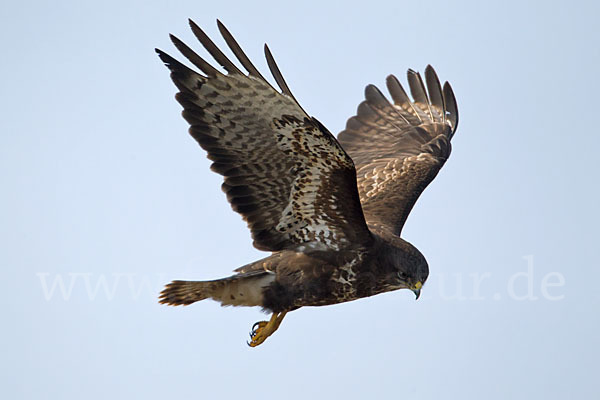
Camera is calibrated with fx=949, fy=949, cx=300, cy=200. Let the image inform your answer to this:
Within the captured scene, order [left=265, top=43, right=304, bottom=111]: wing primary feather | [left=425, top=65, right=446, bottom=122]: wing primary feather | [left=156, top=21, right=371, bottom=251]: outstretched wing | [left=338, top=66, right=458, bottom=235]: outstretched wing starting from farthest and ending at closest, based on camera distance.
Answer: [left=425, top=65, right=446, bottom=122]: wing primary feather, [left=338, top=66, right=458, bottom=235]: outstretched wing, [left=156, top=21, right=371, bottom=251]: outstretched wing, [left=265, top=43, right=304, bottom=111]: wing primary feather

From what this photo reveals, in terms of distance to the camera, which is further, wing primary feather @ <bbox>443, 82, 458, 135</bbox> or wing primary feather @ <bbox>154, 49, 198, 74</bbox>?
wing primary feather @ <bbox>443, 82, 458, 135</bbox>

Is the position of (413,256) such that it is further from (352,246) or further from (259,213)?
(259,213)

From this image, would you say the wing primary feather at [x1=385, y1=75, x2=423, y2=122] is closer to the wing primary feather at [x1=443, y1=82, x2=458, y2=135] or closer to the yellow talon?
the wing primary feather at [x1=443, y1=82, x2=458, y2=135]

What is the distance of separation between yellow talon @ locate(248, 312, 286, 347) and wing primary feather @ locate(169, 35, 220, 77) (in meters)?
2.18

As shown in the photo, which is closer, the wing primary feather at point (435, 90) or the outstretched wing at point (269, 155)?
the outstretched wing at point (269, 155)

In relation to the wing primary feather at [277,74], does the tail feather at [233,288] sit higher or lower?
lower

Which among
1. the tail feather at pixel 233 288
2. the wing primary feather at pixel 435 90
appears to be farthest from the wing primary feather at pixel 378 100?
the tail feather at pixel 233 288

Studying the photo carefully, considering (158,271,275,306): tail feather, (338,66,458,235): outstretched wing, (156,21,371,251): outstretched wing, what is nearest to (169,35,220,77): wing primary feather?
(156,21,371,251): outstretched wing

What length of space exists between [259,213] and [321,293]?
2.62ft

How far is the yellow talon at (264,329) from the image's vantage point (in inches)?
311

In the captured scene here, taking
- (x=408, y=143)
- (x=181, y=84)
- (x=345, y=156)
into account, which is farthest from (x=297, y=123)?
(x=408, y=143)

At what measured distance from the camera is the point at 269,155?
280 inches

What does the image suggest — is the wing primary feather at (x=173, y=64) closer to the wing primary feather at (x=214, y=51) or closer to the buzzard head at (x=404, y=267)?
the wing primary feather at (x=214, y=51)

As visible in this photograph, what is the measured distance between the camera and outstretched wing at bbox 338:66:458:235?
9.31 m
